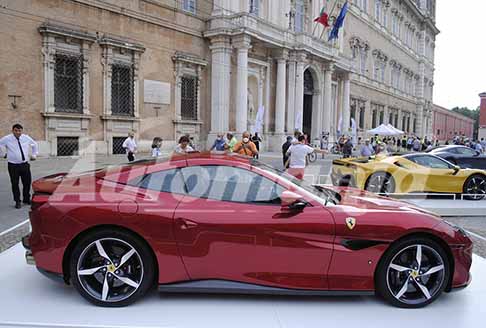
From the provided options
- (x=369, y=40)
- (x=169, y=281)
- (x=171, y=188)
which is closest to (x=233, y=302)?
(x=169, y=281)

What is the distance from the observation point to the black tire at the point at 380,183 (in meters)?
10.6

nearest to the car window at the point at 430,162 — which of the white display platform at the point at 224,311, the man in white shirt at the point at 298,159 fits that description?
the man in white shirt at the point at 298,159

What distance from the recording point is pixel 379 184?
1072cm

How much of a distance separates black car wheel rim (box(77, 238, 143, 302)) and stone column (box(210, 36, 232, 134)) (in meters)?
21.7

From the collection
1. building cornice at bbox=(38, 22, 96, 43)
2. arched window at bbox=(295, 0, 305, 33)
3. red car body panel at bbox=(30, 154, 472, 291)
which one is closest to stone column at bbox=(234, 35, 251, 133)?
arched window at bbox=(295, 0, 305, 33)

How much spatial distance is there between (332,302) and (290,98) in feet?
88.6

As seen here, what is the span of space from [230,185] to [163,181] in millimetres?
671

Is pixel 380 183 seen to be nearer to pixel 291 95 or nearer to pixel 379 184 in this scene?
pixel 379 184

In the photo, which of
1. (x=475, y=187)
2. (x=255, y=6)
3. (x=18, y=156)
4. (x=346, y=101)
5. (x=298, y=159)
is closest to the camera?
(x=18, y=156)

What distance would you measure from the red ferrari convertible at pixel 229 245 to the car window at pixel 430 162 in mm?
7028

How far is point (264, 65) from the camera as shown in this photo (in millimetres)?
29375

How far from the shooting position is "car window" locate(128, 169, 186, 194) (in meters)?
4.17

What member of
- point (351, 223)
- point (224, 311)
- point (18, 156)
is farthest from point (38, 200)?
point (18, 156)

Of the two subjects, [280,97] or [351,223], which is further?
[280,97]
